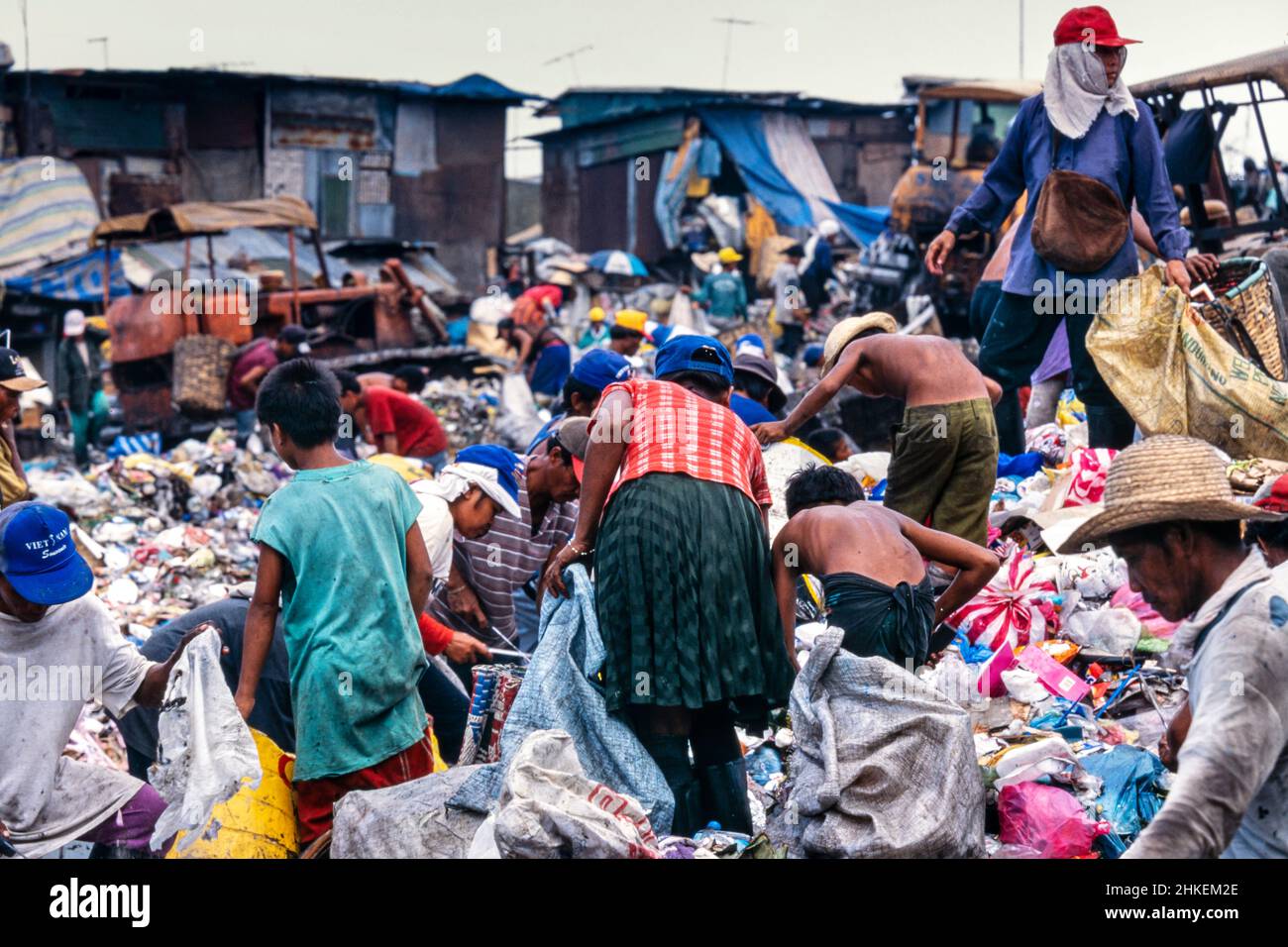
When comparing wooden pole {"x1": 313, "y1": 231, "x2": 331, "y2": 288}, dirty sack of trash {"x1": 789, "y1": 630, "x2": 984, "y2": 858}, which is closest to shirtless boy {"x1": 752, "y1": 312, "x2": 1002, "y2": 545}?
dirty sack of trash {"x1": 789, "y1": 630, "x2": 984, "y2": 858}

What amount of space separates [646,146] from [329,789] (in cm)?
2160

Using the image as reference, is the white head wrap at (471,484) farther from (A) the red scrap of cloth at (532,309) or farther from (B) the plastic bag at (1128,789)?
(A) the red scrap of cloth at (532,309)

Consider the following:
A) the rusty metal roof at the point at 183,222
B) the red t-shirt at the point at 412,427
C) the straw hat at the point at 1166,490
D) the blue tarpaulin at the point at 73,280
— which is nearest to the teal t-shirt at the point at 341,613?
the straw hat at the point at 1166,490

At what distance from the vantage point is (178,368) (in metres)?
13.6

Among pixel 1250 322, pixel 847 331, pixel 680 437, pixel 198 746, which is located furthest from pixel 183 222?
pixel 198 746

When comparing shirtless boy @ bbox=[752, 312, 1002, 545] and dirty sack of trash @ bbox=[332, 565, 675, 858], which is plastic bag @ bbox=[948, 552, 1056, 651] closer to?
shirtless boy @ bbox=[752, 312, 1002, 545]

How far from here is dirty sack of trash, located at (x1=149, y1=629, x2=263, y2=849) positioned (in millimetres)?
3426

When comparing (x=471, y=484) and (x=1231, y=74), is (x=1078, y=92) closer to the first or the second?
(x=471, y=484)

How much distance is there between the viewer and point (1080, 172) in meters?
5.55

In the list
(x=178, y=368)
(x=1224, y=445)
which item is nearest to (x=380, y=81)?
(x=178, y=368)

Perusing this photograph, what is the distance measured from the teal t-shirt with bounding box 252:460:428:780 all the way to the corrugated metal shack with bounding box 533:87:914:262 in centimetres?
2059

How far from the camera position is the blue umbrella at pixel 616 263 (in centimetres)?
2228
